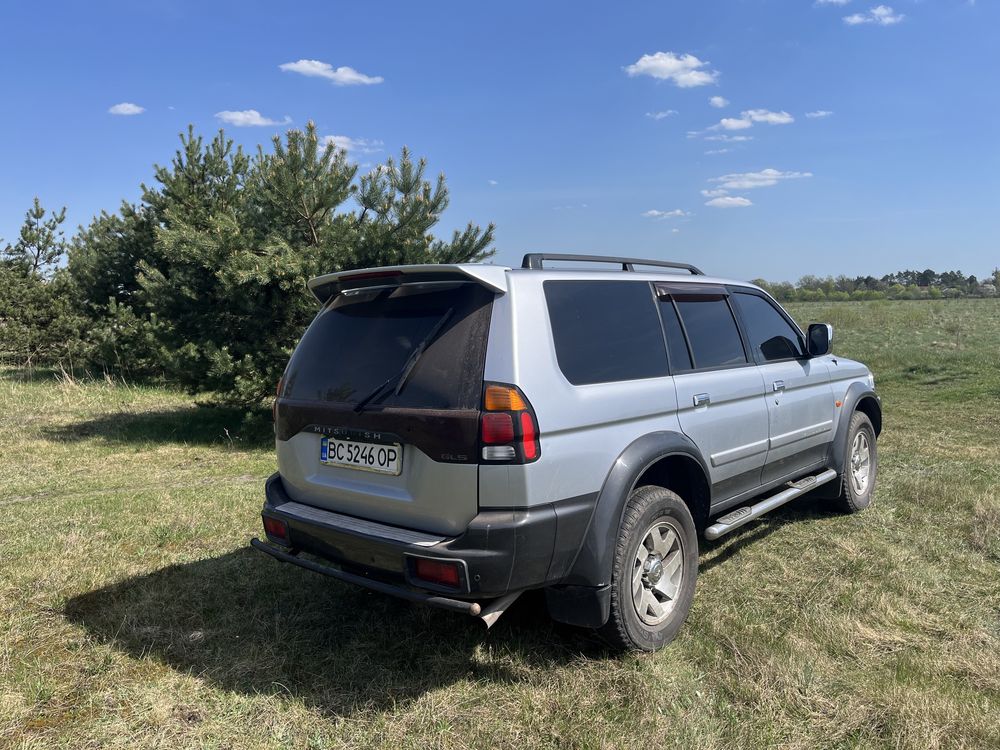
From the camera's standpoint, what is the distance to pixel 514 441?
2.61 metres

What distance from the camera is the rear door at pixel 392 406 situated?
2.68 meters

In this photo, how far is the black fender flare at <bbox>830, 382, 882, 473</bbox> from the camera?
5.05m

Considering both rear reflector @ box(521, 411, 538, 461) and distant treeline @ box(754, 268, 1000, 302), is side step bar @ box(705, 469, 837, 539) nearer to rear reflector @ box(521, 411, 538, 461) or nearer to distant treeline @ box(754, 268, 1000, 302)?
rear reflector @ box(521, 411, 538, 461)

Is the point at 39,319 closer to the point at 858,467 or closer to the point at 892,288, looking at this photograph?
the point at 858,467

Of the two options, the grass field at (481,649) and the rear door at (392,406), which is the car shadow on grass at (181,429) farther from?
the rear door at (392,406)

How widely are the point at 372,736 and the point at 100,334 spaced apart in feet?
47.4

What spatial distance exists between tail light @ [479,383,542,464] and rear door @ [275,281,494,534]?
52 mm

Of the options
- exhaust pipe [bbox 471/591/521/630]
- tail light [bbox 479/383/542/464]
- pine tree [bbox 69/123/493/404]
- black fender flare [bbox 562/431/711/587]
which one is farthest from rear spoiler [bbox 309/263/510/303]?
pine tree [bbox 69/123/493/404]

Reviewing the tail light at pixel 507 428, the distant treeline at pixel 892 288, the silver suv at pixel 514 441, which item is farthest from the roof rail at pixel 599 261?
the distant treeline at pixel 892 288

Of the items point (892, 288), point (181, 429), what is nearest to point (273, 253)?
point (181, 429)

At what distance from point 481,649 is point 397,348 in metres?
1.52

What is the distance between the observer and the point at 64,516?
5.39m

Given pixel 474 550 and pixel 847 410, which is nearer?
pixel 474 550

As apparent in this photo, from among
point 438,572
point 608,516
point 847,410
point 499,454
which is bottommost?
point 438,572
